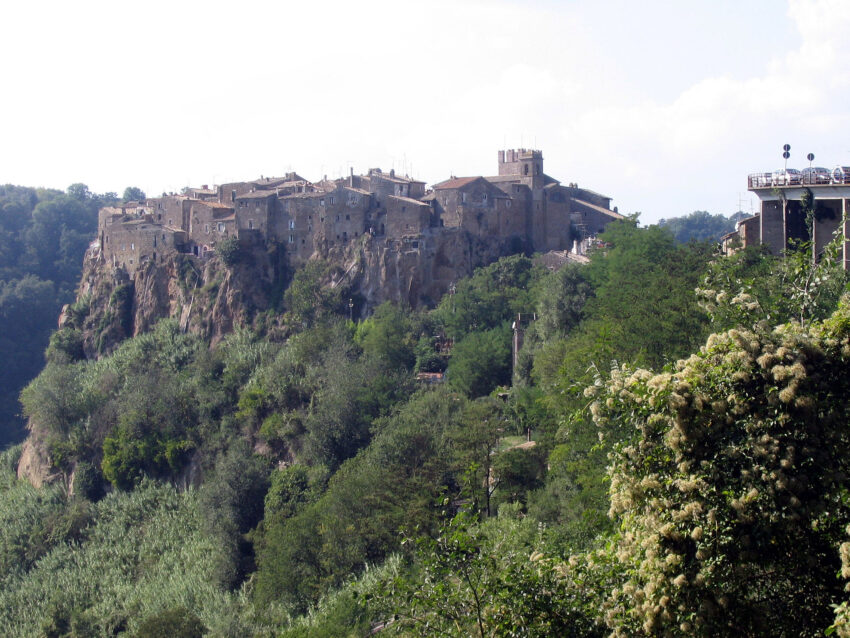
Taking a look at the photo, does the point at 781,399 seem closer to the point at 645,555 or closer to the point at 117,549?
the point at 645,555

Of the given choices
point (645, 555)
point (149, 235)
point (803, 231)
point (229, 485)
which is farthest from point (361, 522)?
point (149, 235)

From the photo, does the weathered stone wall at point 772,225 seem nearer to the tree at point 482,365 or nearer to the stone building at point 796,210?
the stone building at point 796,210

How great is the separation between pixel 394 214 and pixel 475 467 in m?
37.9

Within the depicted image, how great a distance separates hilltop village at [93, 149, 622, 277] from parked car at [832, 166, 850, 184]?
21.6 m

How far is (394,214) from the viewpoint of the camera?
169 ft

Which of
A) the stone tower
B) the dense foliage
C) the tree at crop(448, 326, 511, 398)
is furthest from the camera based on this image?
the dense foliage

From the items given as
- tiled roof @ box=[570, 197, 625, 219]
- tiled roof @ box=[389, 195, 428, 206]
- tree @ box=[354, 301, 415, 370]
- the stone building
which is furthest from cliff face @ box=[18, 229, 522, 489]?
the stone building

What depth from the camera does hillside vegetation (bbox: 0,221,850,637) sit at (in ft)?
31.8

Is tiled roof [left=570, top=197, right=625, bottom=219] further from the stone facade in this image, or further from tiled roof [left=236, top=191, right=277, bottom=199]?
the stone facade

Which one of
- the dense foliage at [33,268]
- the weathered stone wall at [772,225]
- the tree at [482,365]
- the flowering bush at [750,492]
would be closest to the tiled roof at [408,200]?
the tree at [482,365]

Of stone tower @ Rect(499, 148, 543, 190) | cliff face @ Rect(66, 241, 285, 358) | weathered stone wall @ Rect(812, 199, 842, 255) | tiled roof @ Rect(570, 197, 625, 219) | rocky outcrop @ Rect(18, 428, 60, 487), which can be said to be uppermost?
stone tower @ Rect(499, 148, 543, 190)

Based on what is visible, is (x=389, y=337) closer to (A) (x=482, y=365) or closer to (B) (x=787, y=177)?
(A) (x=482, y=365)

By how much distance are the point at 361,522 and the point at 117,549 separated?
17497 mm

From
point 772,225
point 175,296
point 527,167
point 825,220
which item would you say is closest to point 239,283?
point 175,296
